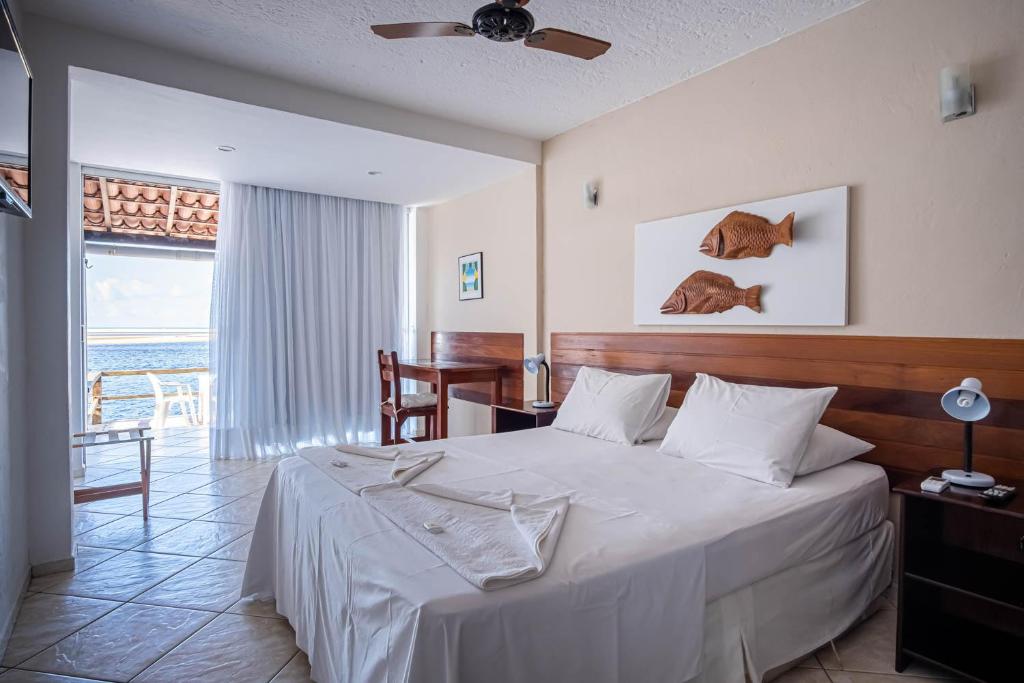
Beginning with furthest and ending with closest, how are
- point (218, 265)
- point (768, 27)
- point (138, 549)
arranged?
point (218, 265)
point (138, 549)
point (768, 27)

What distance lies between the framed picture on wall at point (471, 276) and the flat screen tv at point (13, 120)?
3.24 meters

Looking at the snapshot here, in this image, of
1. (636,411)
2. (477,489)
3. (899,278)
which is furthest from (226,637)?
(899,278)

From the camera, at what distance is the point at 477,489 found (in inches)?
77.2

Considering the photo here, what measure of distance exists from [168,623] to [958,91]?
3.59 meters

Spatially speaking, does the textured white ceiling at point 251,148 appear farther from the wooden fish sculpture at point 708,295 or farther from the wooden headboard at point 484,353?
the wooden fish sculpture at point 708,295

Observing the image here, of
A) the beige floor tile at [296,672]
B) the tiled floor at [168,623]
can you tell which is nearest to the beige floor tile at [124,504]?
the tiled floor at [168,623]

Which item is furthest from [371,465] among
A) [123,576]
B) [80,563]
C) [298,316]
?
[298,316]

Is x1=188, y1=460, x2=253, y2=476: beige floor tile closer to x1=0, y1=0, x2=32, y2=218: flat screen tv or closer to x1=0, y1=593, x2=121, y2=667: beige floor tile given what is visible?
x1=0, y1=593, x2=121, y2=667: beige floor tile

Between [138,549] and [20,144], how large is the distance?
1.98 metres

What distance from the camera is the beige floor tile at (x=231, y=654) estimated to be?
1786 mm

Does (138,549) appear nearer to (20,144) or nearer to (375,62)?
(20,144)

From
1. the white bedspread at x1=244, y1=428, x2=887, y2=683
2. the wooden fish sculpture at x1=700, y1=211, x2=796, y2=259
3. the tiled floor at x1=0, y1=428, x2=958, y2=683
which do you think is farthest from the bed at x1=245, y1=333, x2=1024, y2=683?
the wooden fish sculpture at x1=700, y1=211, x2=796, y2=259

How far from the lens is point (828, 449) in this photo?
2193 millimetres

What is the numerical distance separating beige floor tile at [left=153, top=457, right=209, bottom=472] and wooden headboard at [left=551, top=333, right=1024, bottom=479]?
12.9ft
